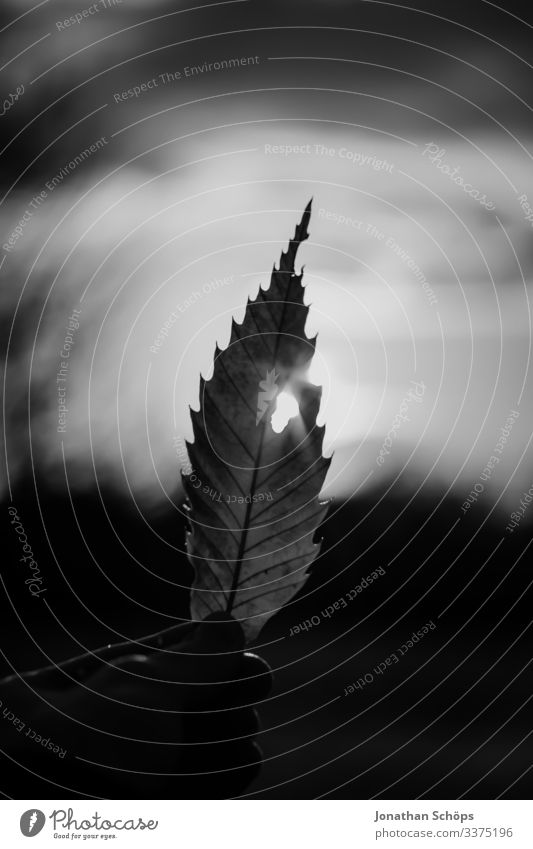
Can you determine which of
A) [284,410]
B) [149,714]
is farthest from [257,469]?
[149,714]

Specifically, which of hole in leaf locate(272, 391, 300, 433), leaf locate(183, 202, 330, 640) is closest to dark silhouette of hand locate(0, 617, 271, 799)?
leaf locate(183, 202, 330, 640)

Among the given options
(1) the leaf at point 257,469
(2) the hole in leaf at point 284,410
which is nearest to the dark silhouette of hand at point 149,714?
(1) the leaf at point 257,469

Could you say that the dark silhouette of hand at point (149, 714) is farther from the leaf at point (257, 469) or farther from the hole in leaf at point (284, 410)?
the hole in leaf at point (284, 410)

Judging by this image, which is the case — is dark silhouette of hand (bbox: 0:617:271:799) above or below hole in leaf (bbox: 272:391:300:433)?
below

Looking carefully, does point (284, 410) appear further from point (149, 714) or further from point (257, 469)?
point (149, 714)

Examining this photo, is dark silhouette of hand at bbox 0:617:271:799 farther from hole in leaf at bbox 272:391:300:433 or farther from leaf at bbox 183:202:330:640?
hole in leaf at bbox 272:391:300:433

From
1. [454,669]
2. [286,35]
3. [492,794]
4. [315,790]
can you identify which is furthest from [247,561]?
[286,35]

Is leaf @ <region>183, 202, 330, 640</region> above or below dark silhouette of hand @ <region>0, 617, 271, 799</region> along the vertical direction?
above
